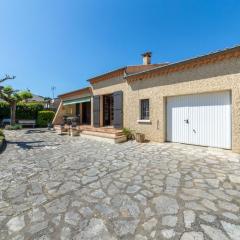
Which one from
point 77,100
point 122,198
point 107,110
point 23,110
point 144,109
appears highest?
point 77,100

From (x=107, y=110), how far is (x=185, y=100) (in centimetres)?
767

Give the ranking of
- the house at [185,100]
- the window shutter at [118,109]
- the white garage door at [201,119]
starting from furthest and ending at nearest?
1. the window shutter at [118,109]
2. the white garage door at [201,119]
3. the house at [185,100]

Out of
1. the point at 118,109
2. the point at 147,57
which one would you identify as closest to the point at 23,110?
the point at 118,109

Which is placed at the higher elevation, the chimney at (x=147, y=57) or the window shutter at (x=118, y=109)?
the chimney at (x=147, y=57)

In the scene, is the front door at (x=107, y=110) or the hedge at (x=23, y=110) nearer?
the front door at (x=107, y=110)

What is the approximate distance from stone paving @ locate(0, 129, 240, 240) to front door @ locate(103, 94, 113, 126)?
28.3 feet

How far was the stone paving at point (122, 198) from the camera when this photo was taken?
116 inches

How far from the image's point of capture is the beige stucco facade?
7555 millimetres

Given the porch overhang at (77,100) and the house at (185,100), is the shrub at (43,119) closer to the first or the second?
the porch overhang at (77,100)

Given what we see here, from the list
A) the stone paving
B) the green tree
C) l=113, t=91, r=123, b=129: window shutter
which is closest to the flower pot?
l=113, t=91, r=123, b=129: window shutter

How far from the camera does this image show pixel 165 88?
33.3 feet

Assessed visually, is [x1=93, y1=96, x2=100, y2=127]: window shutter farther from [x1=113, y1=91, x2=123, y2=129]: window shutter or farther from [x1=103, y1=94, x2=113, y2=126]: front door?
[x1=113, y1=91, x2=123, y2=129]: window shutter

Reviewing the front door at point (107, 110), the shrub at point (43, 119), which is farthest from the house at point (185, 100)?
the shrub at point (43, 119)

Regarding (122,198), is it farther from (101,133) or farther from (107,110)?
(107,110)
